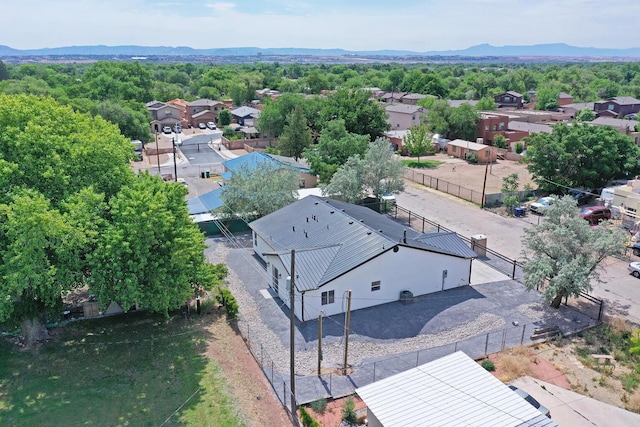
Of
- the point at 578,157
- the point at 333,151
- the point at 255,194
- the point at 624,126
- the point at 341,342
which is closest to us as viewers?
the point at 341,342

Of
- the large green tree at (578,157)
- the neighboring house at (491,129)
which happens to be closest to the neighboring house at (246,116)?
the neighboring house at (491,129)

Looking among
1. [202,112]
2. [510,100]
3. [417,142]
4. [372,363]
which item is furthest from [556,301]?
[510,100]

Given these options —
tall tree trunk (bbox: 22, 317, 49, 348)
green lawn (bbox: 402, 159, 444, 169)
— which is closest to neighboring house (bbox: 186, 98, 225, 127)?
green lawn (bbox: 402, 159, 444, 169)

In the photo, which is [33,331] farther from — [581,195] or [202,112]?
[202,112]

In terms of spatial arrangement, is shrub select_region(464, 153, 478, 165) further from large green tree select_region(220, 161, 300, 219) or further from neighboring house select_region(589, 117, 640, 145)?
large green tree select_region(220, 161, 300, 219)

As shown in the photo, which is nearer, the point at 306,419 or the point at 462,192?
the point at 306,419

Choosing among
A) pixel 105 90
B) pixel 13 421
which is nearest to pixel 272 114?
pixel 105 90
